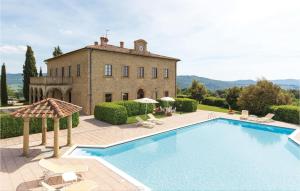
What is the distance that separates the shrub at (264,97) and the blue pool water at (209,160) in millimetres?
8410

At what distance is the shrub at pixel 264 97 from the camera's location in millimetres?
26422

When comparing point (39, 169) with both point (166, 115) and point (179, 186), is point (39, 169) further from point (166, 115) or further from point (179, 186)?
point (166, 115)

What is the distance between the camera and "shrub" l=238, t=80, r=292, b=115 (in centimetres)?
2642

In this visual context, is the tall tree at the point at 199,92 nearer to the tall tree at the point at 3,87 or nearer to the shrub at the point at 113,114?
the shrub at the point at 113,114

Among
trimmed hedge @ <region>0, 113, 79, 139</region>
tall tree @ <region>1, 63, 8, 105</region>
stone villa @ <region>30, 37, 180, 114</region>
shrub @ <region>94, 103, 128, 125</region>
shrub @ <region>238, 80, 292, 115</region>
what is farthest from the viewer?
tall tree @ <region>1, 63, 8, 105</region>

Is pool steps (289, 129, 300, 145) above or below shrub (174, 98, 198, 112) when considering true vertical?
below

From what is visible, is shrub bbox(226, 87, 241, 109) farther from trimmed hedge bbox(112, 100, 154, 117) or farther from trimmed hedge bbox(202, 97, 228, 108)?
trimmed hedge bbox(112, 100, 154, 117)

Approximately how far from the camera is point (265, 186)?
916 centimetres

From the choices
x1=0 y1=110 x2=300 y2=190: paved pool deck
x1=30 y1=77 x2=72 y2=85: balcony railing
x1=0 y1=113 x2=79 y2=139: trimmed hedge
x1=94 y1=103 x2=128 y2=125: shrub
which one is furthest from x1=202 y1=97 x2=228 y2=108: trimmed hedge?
x1=0 y1=113 x2=79 y2=139: trimmed hedge

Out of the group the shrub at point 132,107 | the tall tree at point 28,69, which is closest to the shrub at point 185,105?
the shrub at point 132,107

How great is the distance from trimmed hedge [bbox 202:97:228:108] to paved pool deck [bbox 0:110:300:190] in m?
19.6

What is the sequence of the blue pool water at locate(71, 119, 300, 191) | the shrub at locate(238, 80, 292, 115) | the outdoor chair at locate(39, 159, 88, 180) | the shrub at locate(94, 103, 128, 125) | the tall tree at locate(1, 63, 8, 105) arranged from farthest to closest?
the tall tree at locate(1, 63, 8, 105)
the shrub at locate(238, 80, 292, 115)
the shrub at locate(94, 103, 128, 125)
the blue pool water at locate(71, 119, 300, 191)
the outdoor chair at locate(39, 159, 88, 180)

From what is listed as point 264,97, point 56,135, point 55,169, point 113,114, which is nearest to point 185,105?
point 264,97

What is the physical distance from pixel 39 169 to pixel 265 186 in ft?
32.8
